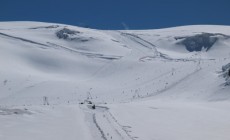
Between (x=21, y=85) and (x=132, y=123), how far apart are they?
30.4 m

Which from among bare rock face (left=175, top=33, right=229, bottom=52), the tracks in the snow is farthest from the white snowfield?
bare rock face (left=175, top=33, right=229, bottom=52)

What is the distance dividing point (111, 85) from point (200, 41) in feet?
102

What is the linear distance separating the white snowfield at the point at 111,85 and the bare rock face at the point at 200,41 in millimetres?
176

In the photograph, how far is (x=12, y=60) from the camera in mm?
60688

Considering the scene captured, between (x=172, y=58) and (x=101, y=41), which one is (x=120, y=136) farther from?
(x=101, y=41)

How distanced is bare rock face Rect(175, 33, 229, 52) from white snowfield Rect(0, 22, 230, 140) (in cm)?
18

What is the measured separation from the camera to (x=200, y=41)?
75.8 metres

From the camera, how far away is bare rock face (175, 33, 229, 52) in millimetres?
73750

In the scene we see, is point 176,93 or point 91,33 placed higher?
point 91,33

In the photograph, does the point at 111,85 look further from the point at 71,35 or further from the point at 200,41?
the point at 200,41

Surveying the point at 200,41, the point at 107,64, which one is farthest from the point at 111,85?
the point at 200,41

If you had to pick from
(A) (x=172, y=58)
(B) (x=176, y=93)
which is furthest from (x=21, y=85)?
(A) (x=172, y=58)

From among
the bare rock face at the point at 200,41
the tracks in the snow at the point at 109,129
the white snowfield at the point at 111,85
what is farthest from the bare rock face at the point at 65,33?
the tracks in the snow at the point at 109,129

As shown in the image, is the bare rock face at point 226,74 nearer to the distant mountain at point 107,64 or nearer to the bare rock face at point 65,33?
the distant mountain at point 107,64
